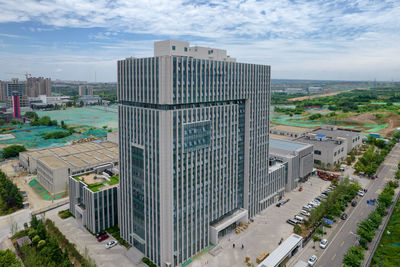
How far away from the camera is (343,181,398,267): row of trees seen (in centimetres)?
4131

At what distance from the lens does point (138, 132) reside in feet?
143

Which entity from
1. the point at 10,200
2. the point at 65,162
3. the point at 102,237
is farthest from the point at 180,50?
the point at 10,200

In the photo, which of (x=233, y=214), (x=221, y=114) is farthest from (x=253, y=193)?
(x=221, y=114)

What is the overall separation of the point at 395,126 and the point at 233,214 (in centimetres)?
15242

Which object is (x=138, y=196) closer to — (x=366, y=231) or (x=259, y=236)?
(x=259, y=236)

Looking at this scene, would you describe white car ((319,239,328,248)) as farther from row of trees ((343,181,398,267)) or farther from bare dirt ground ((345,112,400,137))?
bare dirt ground ((345,112,400,137))

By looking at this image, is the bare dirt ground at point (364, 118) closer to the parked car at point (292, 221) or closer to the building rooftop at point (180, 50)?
the parked car at point (292, 221)

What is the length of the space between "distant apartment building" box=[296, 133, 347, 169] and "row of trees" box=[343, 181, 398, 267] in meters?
22.2

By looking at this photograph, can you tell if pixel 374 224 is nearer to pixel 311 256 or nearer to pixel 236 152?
pixel 311 256

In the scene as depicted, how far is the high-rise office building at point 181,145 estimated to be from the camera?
39875 millimetres

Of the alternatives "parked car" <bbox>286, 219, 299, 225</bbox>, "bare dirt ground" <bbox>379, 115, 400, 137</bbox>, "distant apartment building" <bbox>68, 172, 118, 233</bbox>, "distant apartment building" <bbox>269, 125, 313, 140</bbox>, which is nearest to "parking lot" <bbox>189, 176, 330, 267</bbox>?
"parked car" <bbox>286, 219, 299, 225</bbox>

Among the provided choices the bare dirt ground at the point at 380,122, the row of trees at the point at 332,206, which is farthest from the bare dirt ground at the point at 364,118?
the row of trees at the point at 332,206

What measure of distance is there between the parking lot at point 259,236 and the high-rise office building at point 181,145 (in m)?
2.34

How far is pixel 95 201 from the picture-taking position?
171 ft
